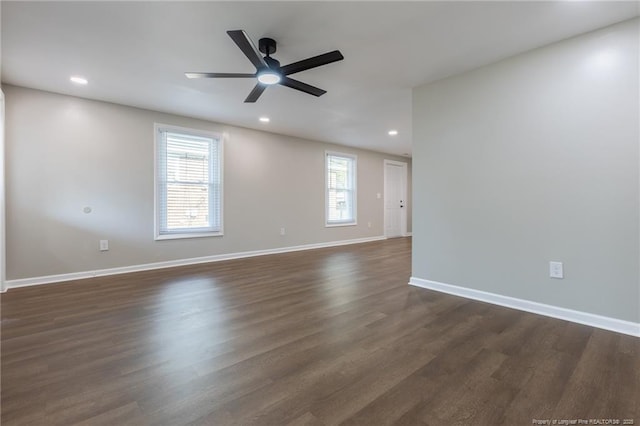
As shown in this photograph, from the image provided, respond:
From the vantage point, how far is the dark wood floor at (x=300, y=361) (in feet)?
4.51

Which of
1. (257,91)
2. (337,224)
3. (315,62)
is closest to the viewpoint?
(315,62)

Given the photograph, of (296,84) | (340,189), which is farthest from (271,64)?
(340,189)

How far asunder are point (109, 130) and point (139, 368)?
11.8 feet

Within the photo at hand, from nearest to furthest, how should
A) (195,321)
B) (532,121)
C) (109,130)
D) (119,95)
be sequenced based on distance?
(195,321), (532,121), (119,95), (109,130)

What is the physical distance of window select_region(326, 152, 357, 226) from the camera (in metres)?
6.78

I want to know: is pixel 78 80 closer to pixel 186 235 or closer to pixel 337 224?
pixel 186 235

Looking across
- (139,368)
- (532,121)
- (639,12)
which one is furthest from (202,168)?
(639,12)

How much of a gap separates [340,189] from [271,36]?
478 cm

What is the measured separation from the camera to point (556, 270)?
8.18 ft

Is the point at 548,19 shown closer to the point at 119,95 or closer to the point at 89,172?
the point at 119,95

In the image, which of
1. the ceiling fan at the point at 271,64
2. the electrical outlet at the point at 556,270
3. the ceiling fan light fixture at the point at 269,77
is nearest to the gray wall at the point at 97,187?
the ceiling fan at the point at 271,64

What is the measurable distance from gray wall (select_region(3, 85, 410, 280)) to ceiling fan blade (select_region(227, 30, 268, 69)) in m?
2.85

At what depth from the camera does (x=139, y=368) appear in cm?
174

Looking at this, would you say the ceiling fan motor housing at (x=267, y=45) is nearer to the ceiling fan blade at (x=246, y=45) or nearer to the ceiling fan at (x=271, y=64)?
the ceiling fan at (x=271, y=64)
